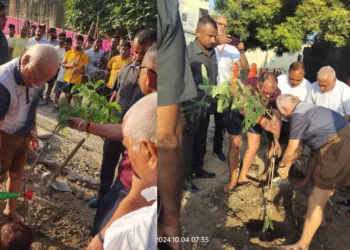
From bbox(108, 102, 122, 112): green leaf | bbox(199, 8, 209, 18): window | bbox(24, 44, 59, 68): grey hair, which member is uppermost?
bbox(199, 8, 209, 18): window

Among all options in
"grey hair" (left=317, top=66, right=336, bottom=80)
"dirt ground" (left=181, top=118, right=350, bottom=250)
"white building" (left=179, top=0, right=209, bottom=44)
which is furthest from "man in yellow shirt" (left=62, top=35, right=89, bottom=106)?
"grey hair" (left=317, top=66, right=336, bottom=80)

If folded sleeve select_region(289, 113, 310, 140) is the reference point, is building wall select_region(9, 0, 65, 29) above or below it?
above

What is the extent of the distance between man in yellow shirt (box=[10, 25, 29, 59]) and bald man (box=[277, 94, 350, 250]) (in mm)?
964

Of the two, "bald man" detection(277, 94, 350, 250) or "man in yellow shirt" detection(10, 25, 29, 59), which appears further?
"bald man" detection(277, 94, 350, 250)

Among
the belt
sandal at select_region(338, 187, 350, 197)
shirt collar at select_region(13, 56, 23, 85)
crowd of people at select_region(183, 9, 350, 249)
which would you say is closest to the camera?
crowd of people at select_region(183, 9, 350, 249)

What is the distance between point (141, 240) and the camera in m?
1.23

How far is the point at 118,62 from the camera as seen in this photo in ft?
4.09

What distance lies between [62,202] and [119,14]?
1159 millimetres

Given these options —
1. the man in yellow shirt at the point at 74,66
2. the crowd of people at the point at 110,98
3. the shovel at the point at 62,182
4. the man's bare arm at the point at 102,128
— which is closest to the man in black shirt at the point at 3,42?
the crowd of people at the point at 110,98

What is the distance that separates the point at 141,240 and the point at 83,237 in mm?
489

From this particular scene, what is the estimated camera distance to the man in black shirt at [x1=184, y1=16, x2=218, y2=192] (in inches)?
41.9

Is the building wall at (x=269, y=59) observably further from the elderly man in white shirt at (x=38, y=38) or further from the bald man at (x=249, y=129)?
the elderly man in white shirt at (x=38, y=38)

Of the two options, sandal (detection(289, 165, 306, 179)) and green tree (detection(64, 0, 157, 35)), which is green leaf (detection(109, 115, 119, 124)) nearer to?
green tree (detection(64, 0, 157, 35))

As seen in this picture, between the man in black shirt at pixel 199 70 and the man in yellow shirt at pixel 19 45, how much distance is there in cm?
57
